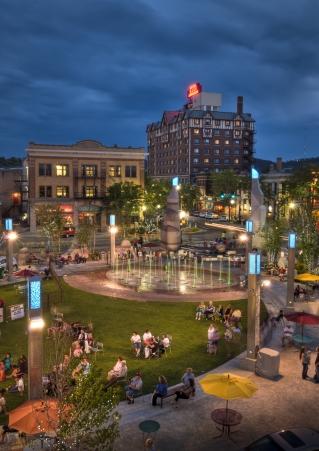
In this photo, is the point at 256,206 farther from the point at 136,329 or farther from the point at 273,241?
the point at 136,329

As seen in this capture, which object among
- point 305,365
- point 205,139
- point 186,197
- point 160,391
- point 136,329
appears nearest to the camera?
point 160,391

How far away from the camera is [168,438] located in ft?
48.0

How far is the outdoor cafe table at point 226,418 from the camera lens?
14758mm

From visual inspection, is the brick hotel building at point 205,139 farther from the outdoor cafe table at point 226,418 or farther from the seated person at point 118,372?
the outdoor cafe table at point 226,418

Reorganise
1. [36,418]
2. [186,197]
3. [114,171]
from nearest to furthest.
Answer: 1. [36,418]
2. [114,171]
3. [186,197]

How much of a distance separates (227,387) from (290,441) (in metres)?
3.15

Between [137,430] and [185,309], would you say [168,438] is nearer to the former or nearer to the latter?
[137,430]

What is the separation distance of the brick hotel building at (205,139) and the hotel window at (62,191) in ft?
244

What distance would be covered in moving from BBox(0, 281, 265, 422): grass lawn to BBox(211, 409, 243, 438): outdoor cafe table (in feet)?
13.1

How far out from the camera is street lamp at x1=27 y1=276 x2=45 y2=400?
588 inches

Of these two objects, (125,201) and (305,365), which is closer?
(305,365)

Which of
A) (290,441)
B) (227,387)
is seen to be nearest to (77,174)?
(227,387)

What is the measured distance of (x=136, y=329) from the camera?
26.0 metres

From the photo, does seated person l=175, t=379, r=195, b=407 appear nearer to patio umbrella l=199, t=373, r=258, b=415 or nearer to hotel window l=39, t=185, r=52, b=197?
patio umbrella l=199, t=373, r=258, b=415
